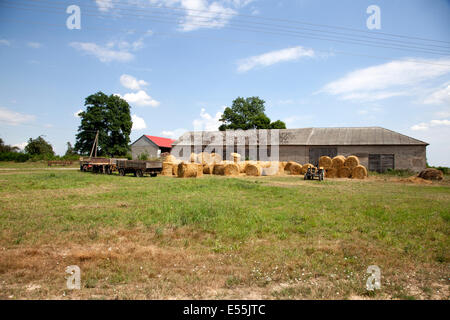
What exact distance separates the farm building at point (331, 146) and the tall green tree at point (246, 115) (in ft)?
50.4

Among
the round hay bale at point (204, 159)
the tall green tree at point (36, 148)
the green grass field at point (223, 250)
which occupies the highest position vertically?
the tall green tree at point (36, 148)

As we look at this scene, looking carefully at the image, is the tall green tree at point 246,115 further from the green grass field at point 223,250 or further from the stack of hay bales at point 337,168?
the green grass field at point 223,250

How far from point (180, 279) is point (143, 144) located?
5256 cm

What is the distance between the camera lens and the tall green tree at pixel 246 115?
5316cm

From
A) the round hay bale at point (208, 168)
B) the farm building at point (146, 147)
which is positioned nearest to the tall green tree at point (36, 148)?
the farm building at point (146, 147)

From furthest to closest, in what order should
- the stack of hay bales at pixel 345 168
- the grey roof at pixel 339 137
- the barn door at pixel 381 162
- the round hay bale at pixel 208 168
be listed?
1. the grey roof at pixel 339 137
2. the barn door at pixel 381 162
3. the round hay bale at pixel 208 168
4. the stack of hay bales at pixel 345 168

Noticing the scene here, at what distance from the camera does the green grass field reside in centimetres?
362

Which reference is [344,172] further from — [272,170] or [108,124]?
[108,124]

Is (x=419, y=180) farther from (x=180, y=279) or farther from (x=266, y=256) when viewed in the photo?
(x=180, y=279)

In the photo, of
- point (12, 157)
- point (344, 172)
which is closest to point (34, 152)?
point (12, 157)

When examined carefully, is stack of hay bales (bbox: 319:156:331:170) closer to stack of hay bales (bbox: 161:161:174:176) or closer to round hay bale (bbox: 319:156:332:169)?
round hay bale (bbox: 319:156:332:169)

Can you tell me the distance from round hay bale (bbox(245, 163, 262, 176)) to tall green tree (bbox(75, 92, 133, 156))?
33839mm

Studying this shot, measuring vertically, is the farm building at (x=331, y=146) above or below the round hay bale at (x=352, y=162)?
above

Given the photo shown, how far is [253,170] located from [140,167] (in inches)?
378
